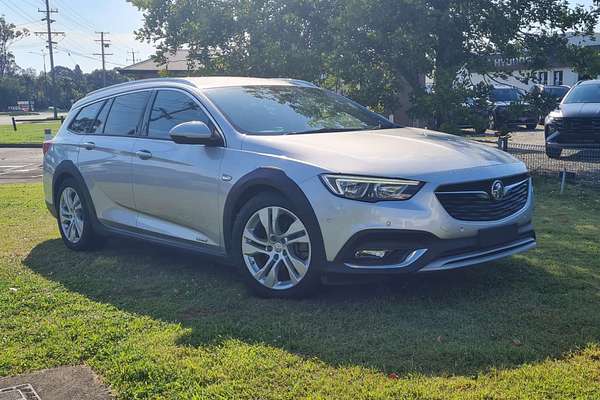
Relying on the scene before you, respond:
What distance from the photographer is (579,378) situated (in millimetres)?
3357

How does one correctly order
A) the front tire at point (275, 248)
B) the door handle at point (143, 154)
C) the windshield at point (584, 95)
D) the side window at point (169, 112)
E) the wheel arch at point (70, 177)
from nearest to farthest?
the front tire at point (275, 248) < the side window at point (169, 112) < the door handle at point (143, 154) < the wheel arch at point (70, 177) < the windshield at point (584, 95)

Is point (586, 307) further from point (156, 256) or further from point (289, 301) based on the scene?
point (156, 256)

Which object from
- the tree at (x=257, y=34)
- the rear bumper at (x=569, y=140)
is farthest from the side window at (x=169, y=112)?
the rear bumper at (x=569, y=140)

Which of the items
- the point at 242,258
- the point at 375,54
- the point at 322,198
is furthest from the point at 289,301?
the point at 375,54

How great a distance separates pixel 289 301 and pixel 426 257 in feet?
3.37

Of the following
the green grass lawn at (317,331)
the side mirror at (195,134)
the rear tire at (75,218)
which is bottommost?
the green grass lawn at (317,331)

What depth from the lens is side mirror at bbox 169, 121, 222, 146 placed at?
5.12 metres

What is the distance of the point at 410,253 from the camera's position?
4340mm

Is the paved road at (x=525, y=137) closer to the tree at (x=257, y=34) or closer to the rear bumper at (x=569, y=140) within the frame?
the rear bumper at (x=569, y=140)

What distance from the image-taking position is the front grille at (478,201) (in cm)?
438

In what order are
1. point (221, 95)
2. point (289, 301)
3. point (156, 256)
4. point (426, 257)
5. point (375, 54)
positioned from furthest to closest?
point (375, 54), point (156, 256), point (221, 95), point (289, 301), point (426, 257)

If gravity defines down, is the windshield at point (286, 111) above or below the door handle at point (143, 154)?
above

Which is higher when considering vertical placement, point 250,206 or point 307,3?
point 307,3

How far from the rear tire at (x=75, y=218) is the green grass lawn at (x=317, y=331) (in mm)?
534
